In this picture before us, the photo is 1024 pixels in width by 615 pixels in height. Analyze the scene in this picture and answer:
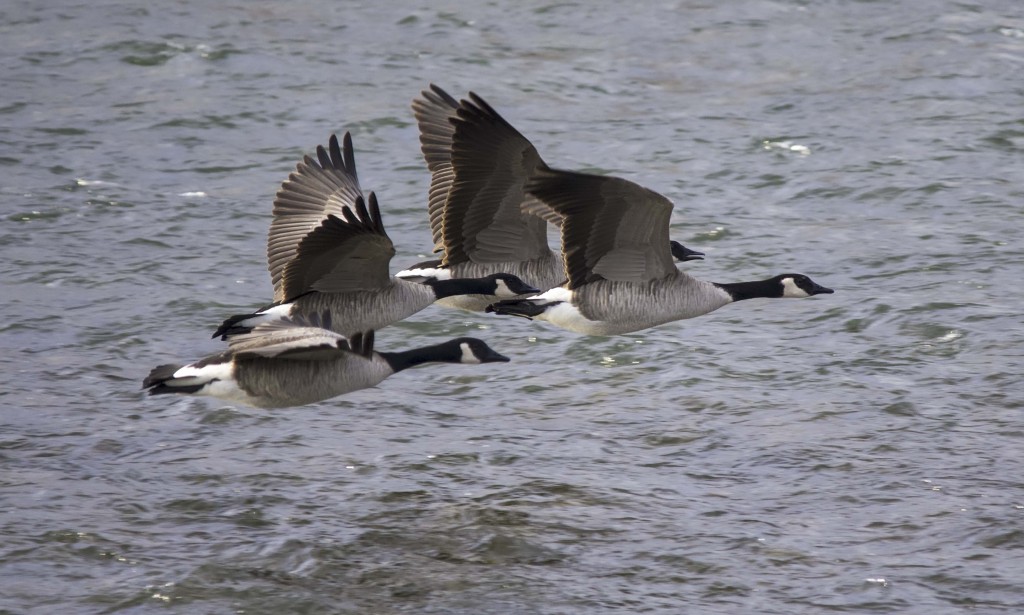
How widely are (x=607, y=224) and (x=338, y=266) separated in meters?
1.61

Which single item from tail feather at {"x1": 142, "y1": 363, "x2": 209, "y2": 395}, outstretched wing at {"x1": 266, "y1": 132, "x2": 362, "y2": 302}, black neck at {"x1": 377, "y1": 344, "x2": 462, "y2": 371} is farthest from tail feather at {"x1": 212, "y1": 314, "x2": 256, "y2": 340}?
outstretched wing at {"x1": 266, "y1": 132, "x2": 362, "y2": 302}

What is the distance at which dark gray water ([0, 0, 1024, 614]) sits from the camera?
28.0 feet

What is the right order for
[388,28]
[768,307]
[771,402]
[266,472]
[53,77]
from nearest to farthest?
1. [266,472]
2. [771,402]
3. [768,307]
4. [53,77]
5. [388,28]

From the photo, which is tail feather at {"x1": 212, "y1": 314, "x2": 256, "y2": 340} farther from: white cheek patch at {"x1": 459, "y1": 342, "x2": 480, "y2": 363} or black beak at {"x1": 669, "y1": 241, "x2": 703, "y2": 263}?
black beak at {"x1": 669, "y1": 241, "x2": 703, "y2": 263}

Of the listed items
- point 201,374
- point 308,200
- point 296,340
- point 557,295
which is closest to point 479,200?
point 557,295

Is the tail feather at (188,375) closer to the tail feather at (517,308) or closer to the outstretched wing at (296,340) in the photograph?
the outstretched wing at (296,340)

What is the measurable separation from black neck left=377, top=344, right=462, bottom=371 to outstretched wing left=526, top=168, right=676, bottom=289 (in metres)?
0.93

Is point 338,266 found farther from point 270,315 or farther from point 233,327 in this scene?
point 233,327

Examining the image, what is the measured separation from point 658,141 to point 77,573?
31.0 ft

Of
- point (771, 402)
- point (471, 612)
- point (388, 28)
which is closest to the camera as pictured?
point (471, 612)

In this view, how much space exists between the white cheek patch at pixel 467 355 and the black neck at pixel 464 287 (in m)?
0.79

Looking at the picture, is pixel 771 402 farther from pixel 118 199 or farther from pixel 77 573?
pixel 118 199

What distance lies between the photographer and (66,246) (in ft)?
45.1

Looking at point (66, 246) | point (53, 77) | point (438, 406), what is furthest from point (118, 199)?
point (438, 406)
